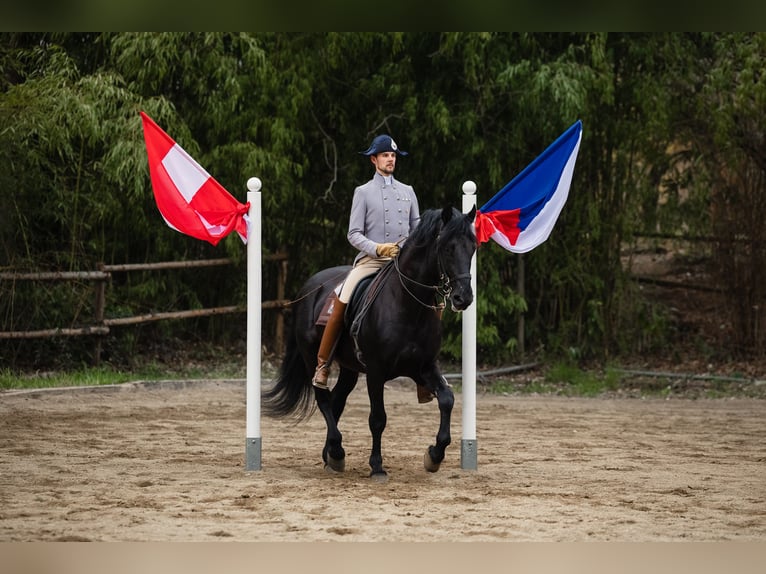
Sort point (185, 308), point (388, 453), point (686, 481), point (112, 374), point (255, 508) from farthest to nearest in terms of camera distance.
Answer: point (185, 308) → point (112, 374) → point (388, 453) → point (686, 481) → point (255, 508)

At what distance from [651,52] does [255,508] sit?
903 cm

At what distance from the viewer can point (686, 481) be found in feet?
22.4

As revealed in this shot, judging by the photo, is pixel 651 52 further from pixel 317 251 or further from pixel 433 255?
pixel 433 255

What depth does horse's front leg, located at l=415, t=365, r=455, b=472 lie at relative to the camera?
6.48m

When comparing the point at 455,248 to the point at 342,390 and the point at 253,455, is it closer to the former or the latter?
the point at 342,390

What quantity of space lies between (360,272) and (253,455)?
4.50 ft

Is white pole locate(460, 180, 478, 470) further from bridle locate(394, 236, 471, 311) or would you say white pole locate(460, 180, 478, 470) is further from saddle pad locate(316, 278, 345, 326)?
saddle pad locate(316, 278, 345, 326)

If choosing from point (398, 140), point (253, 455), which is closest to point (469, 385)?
point (253, 455)

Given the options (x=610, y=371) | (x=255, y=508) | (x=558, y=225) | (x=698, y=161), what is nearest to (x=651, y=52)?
(x=698, y=161)

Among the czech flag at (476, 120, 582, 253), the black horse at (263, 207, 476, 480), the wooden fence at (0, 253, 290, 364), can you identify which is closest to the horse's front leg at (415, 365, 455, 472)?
the black horse at (263, 207, 476, 480)

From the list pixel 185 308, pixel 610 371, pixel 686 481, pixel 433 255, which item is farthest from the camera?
pixel 185 308

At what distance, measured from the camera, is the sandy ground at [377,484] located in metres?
5.29

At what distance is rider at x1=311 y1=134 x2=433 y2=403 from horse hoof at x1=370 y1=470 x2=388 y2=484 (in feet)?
1.72

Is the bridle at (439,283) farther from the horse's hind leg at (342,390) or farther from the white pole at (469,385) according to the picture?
the horse's hind leg at (342,390)
